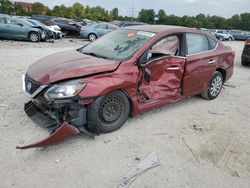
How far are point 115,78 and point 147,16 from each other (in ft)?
231

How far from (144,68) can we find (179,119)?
4.10 feet

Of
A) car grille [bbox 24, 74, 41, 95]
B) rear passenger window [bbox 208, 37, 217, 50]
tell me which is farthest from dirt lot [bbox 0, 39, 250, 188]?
rear passenger window [bbox 208, 37, 217, 50]

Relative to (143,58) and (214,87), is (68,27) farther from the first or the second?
(143,58)

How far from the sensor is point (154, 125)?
4.86 m

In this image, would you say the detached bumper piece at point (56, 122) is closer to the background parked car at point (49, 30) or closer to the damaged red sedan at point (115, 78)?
the damaged red sedan at point (115, 78)

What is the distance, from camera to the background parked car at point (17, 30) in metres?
16.7

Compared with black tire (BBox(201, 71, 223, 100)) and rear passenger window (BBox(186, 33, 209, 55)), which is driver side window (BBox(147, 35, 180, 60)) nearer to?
rear passenger window (BBox(186, 33, 209, 55))

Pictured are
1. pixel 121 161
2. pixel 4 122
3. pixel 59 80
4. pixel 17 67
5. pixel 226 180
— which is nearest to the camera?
pixel 226 180

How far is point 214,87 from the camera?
6457mm

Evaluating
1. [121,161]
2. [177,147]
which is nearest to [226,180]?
[177,147]

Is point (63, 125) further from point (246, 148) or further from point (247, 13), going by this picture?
point (247, 13)

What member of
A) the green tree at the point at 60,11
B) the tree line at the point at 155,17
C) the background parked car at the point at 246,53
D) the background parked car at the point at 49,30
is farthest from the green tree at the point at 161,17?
the background parked car at the point at 246,53

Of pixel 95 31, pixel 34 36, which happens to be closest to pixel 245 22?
pixel 95 31

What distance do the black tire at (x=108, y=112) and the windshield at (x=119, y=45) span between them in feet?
→ 2.20
